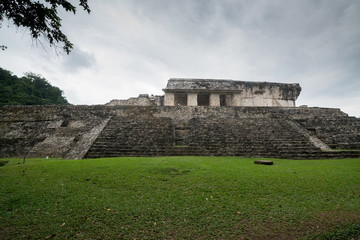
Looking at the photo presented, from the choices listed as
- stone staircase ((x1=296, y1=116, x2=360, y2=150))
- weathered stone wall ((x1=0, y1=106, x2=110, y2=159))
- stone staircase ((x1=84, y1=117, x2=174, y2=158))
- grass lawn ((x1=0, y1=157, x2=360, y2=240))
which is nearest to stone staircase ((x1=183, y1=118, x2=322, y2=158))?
stone staircase ((x1=84, y1=117, x2=174, y2=158))

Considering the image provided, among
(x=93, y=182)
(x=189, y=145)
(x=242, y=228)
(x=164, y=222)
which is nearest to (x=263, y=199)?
(x=242, y=228)

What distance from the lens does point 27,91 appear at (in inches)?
939

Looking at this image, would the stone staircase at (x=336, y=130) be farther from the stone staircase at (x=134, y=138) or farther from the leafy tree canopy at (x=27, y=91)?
the leafy tree canopy at (x=27, y=91)

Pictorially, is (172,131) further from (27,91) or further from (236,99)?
(27,91)

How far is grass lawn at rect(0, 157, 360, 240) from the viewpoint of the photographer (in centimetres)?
173

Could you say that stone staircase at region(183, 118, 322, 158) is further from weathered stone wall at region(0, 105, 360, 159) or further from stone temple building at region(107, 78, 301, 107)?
stone temple building at region(107, 78, 301, 107)

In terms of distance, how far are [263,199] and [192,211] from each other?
1.16m

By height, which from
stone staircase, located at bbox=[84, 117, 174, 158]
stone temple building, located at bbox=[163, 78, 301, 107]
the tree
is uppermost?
stone temple building, located at bbox=[163, 78, 301, 107]

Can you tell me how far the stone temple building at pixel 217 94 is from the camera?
52.1ft

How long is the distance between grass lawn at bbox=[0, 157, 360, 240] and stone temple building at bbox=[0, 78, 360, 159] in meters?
3.61

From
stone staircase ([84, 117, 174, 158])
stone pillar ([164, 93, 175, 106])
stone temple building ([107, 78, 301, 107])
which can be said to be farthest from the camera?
stone temple building ([107, 78, 301, 107])

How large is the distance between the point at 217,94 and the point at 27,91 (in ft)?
91.2

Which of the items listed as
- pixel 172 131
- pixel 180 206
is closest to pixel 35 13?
pixel 180 206

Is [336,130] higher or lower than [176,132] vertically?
higher
